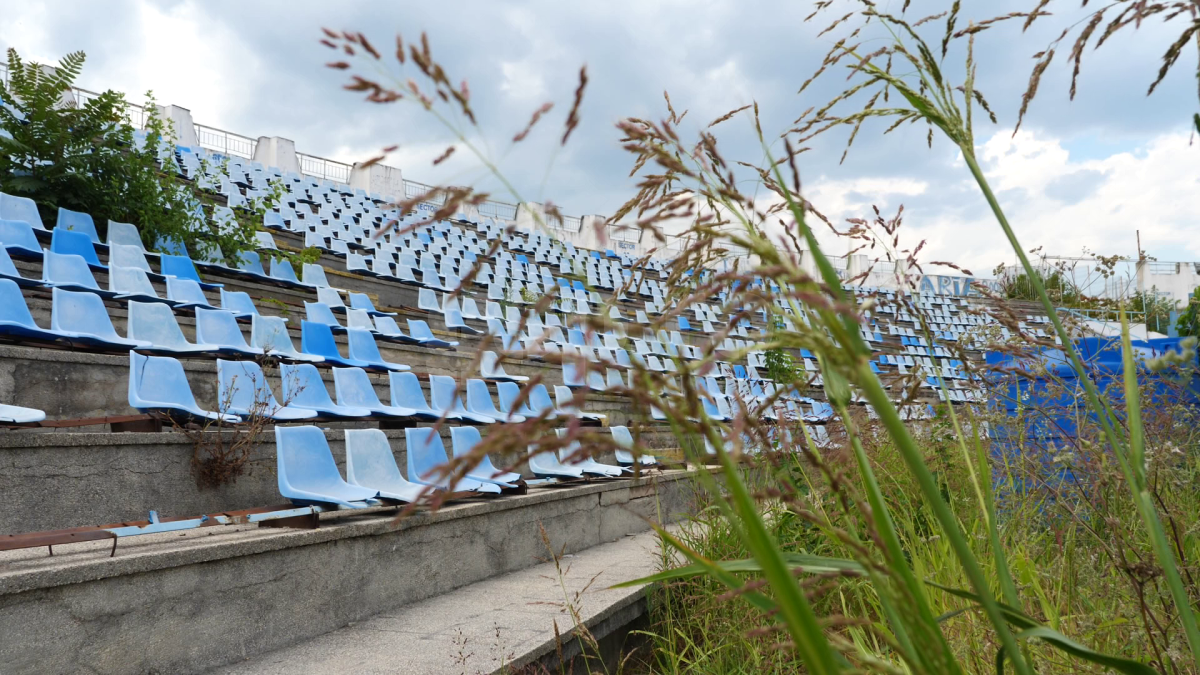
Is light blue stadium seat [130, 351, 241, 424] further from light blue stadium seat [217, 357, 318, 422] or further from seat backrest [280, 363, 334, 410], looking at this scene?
seat backrest [280, 363, 334, 410]

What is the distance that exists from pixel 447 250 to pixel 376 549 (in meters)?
12.8

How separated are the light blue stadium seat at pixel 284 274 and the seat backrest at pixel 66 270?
2779 mm

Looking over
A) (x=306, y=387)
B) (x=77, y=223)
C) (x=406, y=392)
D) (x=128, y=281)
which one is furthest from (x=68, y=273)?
(x=406, y=392)

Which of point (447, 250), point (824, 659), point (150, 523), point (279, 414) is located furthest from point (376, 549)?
point (447, 250)

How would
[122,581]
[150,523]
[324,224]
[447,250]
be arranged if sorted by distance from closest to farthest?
[122,581], [150,523], [324,224], [447,250]

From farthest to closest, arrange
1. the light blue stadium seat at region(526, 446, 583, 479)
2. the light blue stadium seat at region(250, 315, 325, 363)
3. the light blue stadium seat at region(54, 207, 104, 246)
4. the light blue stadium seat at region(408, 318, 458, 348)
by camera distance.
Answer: the light blue stadium seat at region(408, 318, 458, 348), the light blue stadium seat at region(54, 207, 104, 246), the light blue stadium seat at region(250, 315, 325, 363), the light blue stadium seat at region(526, 446, 583, 479)

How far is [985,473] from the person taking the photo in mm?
892

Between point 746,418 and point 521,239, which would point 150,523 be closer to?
point 746,418

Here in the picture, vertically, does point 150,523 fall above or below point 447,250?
below

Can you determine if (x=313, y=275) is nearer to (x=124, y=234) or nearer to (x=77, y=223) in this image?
(x=124, y=234)

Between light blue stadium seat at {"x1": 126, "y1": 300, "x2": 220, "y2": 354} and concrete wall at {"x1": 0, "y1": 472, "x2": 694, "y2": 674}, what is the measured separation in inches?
76.7

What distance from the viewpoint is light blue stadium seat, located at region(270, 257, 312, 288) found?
8.62m

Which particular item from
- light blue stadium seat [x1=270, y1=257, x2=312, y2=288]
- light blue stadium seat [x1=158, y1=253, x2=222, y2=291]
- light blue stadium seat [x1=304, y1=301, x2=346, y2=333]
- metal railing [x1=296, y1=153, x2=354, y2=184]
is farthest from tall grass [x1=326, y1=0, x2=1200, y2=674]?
metal railing [x1=296, y1=153, x2=354, y2=184]

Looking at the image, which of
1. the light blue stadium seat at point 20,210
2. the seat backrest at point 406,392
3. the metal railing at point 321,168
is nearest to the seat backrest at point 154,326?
the seat backrest at point 406,392
